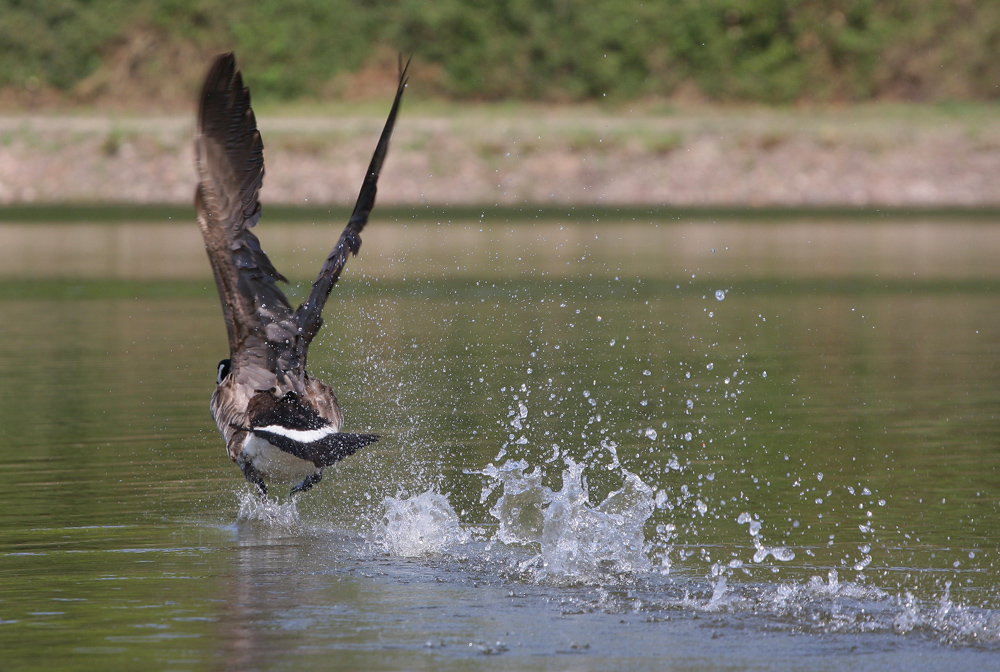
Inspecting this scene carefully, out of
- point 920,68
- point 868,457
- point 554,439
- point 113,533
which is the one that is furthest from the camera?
point 920,68

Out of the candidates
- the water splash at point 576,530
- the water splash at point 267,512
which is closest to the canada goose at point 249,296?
the water splash at point 267,512

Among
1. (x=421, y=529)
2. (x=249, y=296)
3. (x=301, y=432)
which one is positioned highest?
(x=249, y=296)

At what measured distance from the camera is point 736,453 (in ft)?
34.1

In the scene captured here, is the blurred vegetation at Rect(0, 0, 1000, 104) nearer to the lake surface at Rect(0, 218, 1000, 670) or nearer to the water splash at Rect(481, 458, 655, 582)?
the lake surface at Rect(0, 218, 1000, 670)

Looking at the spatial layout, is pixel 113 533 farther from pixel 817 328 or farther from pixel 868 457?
pixel 817 328

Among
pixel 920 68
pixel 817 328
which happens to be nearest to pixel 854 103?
pixel 920 68

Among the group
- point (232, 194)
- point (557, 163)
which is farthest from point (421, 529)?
point (557, 163)

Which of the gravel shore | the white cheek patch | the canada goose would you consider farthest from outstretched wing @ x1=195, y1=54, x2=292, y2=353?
the gravel shore

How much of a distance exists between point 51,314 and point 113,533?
11293 mm

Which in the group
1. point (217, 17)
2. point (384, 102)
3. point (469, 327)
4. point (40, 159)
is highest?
point (217, 17)

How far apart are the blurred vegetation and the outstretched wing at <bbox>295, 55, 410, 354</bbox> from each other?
3811 cm

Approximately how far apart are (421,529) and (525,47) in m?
40.6

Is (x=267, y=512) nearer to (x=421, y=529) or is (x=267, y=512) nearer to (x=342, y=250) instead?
(x=421, y=529)

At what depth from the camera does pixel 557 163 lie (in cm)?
3741
